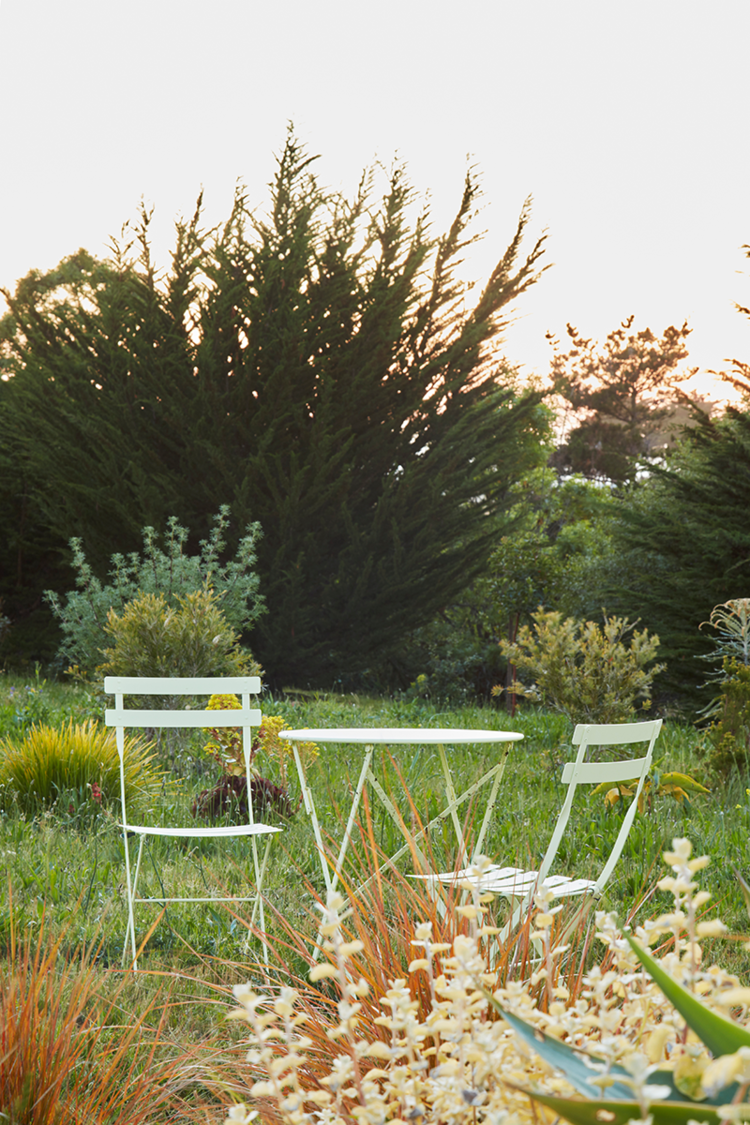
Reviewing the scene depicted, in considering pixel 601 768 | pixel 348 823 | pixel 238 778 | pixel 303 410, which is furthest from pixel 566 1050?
pixel 303 410

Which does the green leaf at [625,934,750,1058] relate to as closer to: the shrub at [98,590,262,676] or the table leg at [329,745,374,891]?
the table leg at [329,745,374,891]

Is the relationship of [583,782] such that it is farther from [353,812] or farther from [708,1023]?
[708,1023]

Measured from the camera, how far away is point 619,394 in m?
26.4

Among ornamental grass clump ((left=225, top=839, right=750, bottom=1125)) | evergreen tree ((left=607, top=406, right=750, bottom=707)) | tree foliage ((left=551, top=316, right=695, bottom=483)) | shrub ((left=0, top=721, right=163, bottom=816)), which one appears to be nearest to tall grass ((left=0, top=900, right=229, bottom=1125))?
ornamental grass clump ((left=225, top=839, right=750, bottom=1125))

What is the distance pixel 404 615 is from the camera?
40.4 ft

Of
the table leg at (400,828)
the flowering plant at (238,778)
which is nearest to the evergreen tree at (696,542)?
the flowering plant at (238,778)

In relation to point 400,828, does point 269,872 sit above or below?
below

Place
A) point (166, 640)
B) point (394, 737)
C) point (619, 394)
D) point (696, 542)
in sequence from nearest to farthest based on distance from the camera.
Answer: point (394, 737)
point (166, 640)
point (696, 542)
point (619, 394)

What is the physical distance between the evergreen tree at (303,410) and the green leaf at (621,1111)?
1074 centimetres

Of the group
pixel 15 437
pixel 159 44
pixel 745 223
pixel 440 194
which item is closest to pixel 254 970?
pixel 159 44

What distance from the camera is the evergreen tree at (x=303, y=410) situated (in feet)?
38.6

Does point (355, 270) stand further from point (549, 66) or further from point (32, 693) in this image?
point (32, 693)

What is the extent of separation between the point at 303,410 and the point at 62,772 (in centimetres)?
792

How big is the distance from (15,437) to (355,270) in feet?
19.9
